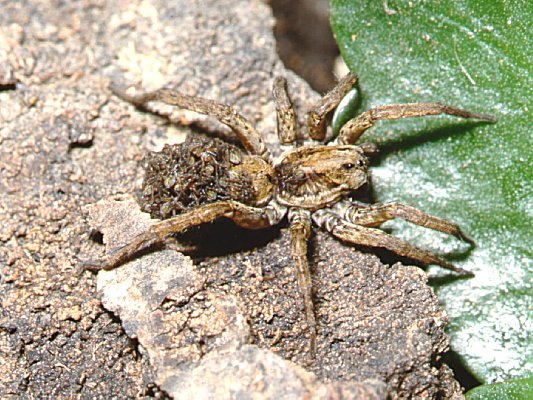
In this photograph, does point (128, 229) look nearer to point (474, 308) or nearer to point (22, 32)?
point (22, 32)

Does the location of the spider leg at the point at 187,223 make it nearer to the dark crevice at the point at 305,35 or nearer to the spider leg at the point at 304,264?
the spider leg at the point at 304,264

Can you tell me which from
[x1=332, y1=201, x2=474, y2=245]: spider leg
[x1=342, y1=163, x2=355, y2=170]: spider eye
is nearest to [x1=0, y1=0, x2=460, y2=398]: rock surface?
[x1=332, y1=201, x2=474, y2=245]: spider leg

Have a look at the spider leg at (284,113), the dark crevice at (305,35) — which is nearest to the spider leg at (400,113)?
the spider leg at (284,113)

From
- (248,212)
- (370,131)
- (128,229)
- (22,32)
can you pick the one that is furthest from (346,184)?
(22,32)

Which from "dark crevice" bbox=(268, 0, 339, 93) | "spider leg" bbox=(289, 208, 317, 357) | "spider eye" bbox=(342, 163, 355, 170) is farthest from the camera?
Answer: "dark crevice" bbox=(268, 0, 339, 93)

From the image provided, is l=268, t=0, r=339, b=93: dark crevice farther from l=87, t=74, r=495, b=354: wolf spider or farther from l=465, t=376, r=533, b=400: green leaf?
l=465, t=376, r=533, b=400: green leaf

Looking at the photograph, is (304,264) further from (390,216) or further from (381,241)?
(390,216)
